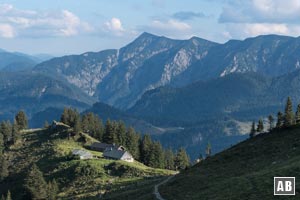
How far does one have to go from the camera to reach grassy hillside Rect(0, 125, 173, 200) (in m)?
116

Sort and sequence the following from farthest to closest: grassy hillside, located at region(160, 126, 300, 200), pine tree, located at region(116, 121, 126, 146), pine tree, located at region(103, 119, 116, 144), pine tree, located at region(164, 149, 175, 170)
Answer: pine tree, located at region(103, 119, 116, 144), pine tree, located at region(164, 149, 175, 170), pine tree, located at region(116, 121, 126, 146), grassy hillside, located at region(160, 126, 300, 200)

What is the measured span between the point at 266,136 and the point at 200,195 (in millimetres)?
46467

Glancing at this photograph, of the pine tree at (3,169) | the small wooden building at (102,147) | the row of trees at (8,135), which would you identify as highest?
the row of trees at (8,135)

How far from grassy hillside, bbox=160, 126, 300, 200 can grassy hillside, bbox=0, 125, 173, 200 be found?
17113mm

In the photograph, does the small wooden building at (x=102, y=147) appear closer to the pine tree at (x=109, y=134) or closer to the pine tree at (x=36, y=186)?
the pine tree at (x=109, y=134)

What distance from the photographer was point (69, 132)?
173000mm

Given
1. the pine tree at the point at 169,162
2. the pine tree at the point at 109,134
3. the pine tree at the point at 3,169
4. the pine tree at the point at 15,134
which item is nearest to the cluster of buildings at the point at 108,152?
the pine tree at the point at 109,134

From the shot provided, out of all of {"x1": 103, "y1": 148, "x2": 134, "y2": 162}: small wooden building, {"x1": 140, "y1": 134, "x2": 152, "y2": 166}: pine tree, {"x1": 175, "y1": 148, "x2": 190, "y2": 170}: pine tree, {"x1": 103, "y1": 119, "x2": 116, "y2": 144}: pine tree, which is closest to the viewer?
{"x1": 103, "y1": 148, "x2": 134, "y2": 162}: small wooden building

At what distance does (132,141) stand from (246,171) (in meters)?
96.6

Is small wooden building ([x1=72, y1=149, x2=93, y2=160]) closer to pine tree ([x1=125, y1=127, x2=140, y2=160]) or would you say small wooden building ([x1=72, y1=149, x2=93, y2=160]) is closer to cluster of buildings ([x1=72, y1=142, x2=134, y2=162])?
cluster of buildings ([x1=72, y1=142, x2=134, y2=162])

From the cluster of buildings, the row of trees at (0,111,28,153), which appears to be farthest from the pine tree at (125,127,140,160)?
the row of trees at (0,111,28,153)

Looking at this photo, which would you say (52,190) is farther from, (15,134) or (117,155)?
(15,134)

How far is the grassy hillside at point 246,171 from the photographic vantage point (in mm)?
61875

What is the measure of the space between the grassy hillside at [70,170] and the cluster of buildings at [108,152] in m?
3.02
